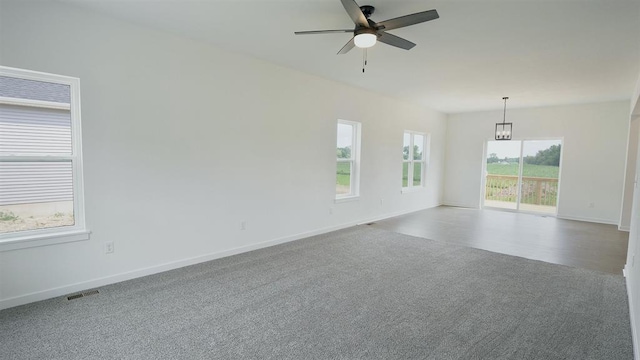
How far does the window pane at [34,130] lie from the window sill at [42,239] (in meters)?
0.74

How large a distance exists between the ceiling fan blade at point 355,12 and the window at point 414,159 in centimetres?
501

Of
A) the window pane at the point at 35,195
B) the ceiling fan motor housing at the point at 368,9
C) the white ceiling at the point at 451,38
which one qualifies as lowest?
the window pane at the point at 35,195

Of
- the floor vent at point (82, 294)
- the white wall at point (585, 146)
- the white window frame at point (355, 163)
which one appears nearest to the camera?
the floor vent at point (82, 294)

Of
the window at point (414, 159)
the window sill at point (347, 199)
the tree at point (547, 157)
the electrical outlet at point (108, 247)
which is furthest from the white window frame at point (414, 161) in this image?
the electrical outlet at point (108, 247)

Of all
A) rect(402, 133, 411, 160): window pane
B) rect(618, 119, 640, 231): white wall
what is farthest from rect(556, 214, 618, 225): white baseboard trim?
rect(402, 133, 411, 160): window pane

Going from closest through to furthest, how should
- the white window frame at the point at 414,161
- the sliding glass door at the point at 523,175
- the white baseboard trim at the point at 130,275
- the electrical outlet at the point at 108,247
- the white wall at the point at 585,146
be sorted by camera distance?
the white baseboard trim at the point at 130,275 → the electrical outlet at the point at 108,247 → the white wall at the point at 585,146 → the sliding glass door at the point at 523,175 → the white window frame at the point at 414,161

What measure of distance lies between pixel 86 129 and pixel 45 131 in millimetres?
318

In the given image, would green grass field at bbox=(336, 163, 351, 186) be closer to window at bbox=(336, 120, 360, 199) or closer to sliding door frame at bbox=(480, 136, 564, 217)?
window at bbox=(336, 120, 360, 199)

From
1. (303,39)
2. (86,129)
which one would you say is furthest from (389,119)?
(86,129)

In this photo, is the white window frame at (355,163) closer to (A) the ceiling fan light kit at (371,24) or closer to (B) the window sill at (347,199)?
(B) the window sill at (347,199)

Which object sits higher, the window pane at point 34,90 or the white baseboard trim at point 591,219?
the window pane at point 34,90

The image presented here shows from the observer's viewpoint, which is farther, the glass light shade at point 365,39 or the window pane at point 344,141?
the window pane at point 344,141

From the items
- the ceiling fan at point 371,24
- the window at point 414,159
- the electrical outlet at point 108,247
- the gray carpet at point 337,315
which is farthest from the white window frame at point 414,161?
the electrical outlet at point 108,247

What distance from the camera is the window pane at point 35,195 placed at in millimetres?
2631
